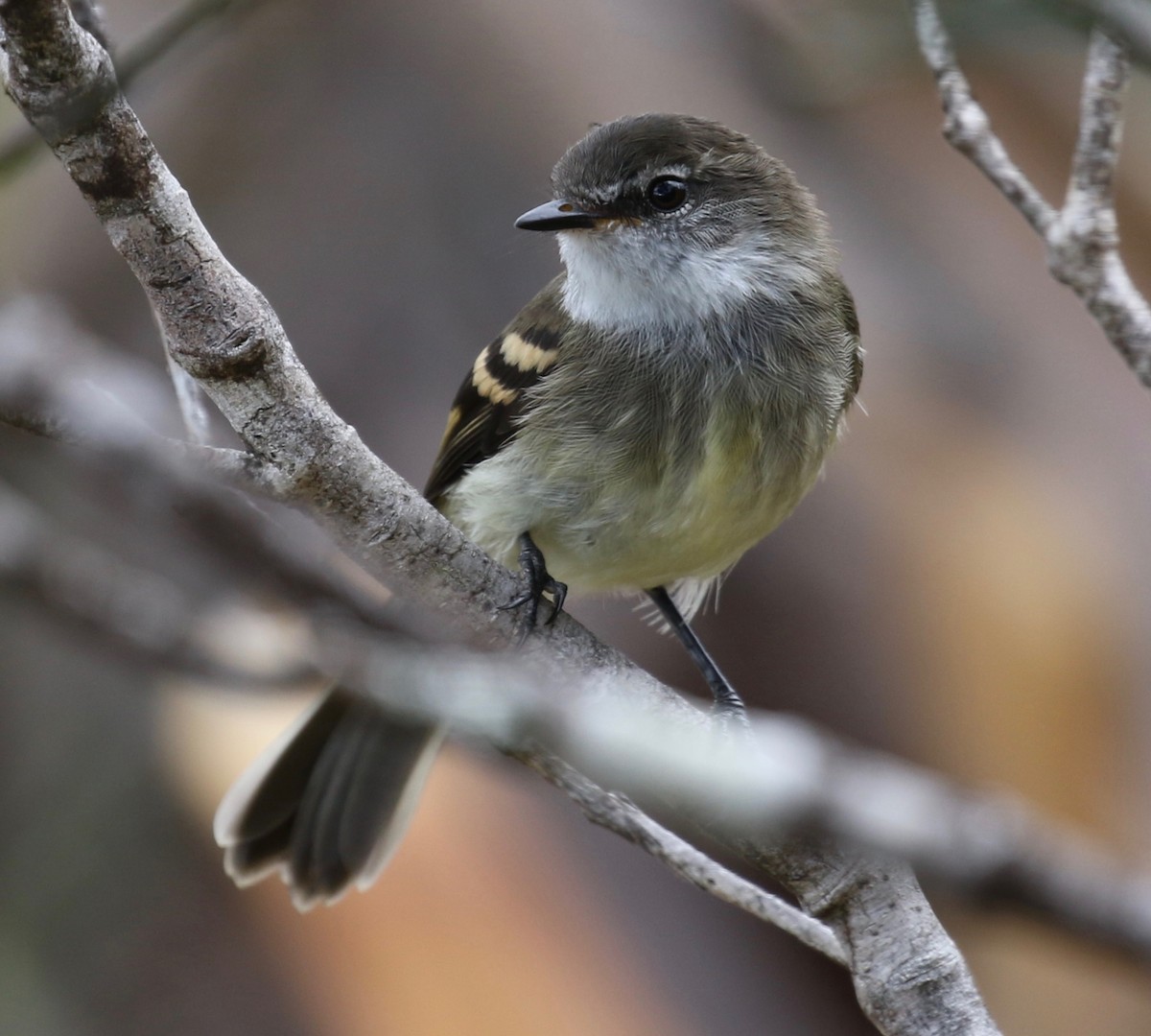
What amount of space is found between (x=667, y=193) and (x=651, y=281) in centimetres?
24

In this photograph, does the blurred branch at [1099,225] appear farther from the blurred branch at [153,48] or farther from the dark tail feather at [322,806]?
the dark tail feather at [322,806]

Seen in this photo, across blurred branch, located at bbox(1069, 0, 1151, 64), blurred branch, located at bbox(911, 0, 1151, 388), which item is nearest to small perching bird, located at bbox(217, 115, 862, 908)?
blurred branch, located at bbox(911, 0, 1151, 388)

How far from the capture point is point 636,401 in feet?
11.1

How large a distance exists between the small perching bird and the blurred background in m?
1.15

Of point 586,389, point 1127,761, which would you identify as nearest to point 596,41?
point 586,389

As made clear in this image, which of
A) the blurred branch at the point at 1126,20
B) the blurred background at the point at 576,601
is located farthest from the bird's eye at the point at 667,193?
the blurred branch at the point at 1126,20

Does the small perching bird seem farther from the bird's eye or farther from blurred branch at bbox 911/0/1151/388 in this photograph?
blurred branch at bbox 911/0/1151/388

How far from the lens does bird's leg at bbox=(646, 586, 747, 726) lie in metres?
3.87

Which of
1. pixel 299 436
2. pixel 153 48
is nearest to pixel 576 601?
pixel 299 436

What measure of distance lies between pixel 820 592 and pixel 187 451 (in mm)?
3777

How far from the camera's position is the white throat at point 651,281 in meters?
3.53

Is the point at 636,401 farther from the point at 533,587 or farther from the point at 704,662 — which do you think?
the point at 704,662

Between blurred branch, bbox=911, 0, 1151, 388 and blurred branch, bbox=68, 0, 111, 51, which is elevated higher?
blurred branch, bbox=68, 0, 111, 51

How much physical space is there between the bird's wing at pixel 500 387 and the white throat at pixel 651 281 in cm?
12
